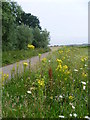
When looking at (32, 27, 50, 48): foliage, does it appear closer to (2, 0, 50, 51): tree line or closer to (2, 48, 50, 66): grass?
(2, 0, 50, 51): tree line

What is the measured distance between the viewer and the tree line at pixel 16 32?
1672cm

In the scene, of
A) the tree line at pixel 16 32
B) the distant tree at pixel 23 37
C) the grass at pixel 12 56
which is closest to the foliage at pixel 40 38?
the tree line at pixel 16 32

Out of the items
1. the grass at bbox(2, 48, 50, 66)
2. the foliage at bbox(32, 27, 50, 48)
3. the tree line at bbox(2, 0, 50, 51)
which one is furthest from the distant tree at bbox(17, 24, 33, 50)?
the grass at bbox(2, 48, 50, 66)

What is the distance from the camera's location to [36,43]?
31.4 meters

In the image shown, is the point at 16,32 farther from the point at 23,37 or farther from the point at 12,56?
the point at 12,56

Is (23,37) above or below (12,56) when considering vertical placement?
above

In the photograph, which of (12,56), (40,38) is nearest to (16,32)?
(40,38)

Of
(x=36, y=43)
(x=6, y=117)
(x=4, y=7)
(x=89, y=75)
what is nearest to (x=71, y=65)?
(x=89, y=75)

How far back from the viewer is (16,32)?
24031 mm

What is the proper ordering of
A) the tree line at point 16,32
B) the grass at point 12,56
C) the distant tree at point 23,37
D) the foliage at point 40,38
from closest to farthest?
1. the grass at point 12,56
2. the tree line at point 16,32
3. the distant tree at point 23,37
4. the foliage at point 40,38

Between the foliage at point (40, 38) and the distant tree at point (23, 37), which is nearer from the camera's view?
the distant tree at point (23, 37)

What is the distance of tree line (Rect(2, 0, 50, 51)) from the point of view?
54.9ft

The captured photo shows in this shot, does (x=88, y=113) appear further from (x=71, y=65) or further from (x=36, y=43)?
(x=36, y=43)

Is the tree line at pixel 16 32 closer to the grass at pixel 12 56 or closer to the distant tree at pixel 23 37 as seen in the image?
the distant tree at pixel 23 37
